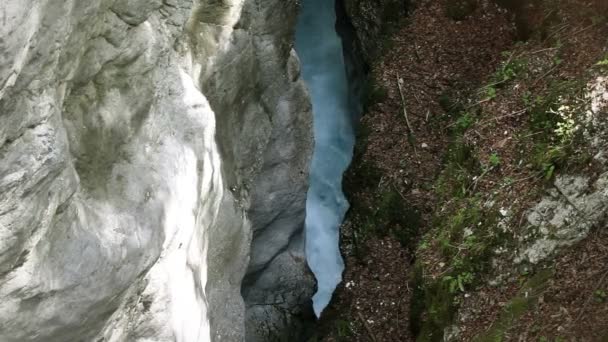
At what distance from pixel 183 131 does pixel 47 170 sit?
2.05 m

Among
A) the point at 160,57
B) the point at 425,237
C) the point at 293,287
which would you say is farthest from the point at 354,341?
the point at 160,57

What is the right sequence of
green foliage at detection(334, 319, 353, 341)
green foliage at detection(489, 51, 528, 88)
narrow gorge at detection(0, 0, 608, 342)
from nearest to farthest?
narrow gorge at detection(0, 0, 608, 342)
green foliage at detection(489, 51, 528, 88)
green foliage at detection(334, 319, 353, 341)

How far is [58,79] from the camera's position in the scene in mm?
3924

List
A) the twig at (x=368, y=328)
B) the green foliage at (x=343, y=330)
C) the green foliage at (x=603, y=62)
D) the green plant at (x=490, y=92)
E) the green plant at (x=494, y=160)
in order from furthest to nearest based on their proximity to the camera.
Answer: the green foliage at (x=343, y=330)
the twig at (x=368, y=328)
the green plant at (x=490, y=92)
the green plant at (x=494, y=160)
the green foliage at (x=603, y=62)

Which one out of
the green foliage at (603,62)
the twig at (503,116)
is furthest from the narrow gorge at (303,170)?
the twig at (503,116)

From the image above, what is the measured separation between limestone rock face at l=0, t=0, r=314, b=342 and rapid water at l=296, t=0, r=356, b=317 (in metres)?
3.01

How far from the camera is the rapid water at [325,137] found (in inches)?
439

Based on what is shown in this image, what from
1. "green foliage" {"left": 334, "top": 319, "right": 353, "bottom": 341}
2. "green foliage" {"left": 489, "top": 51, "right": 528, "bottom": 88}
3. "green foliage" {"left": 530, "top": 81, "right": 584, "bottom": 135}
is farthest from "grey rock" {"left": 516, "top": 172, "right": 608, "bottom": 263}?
"green foliage" {"left": 334, "top": 319, "right": 353, "bottom": 341}

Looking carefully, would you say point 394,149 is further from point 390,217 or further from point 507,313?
point 507,313

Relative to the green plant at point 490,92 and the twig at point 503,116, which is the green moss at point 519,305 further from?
the green plant at point 490,92

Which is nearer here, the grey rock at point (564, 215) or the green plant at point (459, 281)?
the grey rock at point (564, 215)

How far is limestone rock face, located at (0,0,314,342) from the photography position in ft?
11.5

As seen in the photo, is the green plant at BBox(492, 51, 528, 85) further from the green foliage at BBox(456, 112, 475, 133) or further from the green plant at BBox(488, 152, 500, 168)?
the green plant at BBox(488, 152, 500, 168)

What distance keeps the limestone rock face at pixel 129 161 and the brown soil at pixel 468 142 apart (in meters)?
2.67
